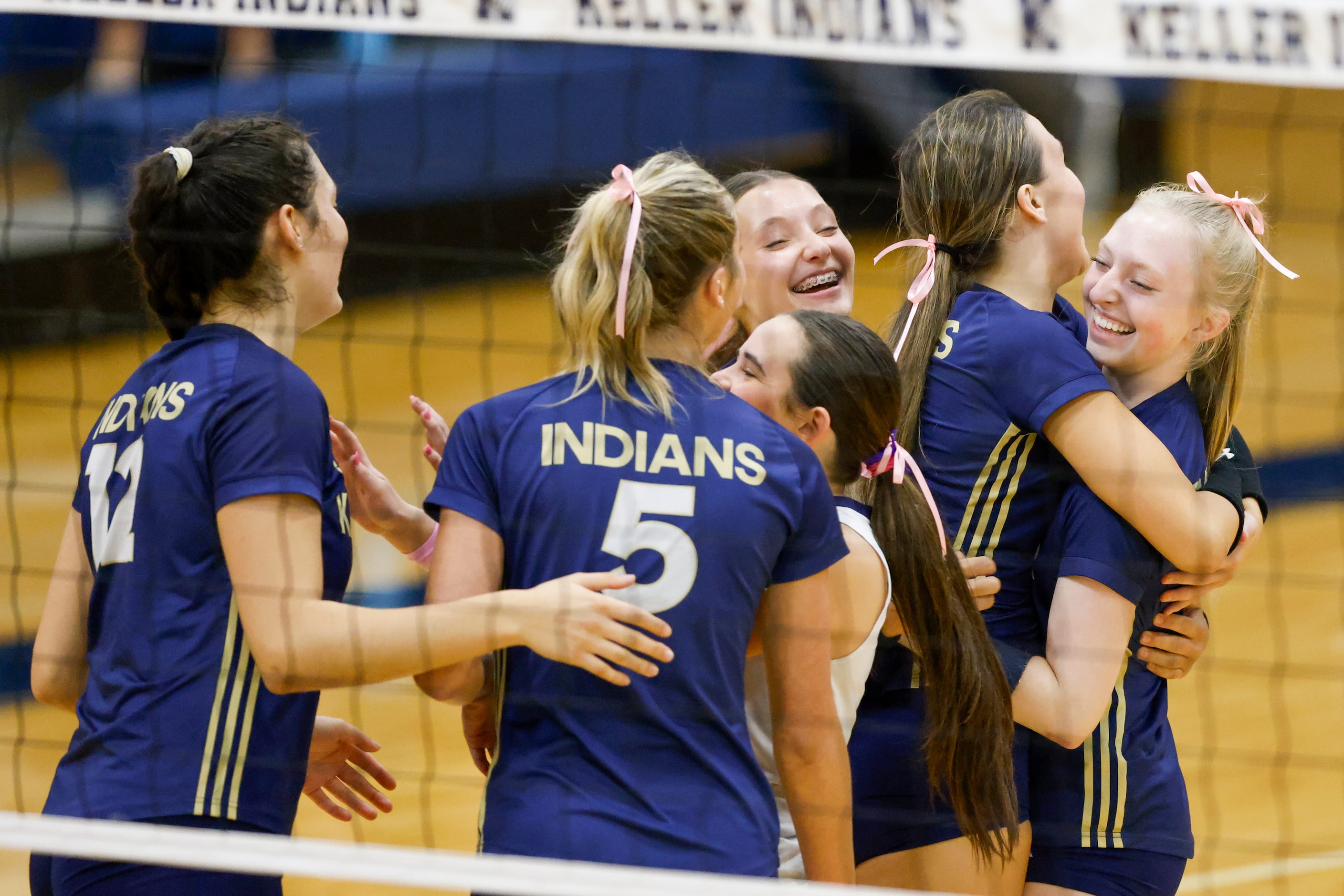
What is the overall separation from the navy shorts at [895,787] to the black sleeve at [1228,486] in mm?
521

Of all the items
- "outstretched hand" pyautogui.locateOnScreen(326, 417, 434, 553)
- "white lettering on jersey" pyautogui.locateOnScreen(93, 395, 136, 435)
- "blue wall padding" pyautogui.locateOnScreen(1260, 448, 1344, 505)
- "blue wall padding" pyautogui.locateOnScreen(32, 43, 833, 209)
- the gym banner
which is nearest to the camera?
"white lettering on jersey" pyautogui.locateOnScreen(93, 395, 136, 435)

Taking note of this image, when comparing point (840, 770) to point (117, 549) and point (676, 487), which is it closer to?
point (676, 487)

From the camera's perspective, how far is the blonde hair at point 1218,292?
2.27 metres

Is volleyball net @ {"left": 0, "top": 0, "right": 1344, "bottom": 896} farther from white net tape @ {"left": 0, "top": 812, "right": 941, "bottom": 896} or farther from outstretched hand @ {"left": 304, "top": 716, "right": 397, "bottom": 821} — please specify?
outstretched hand @ {"left": 304, "top": 716, "right": 397, "bottom": 821}

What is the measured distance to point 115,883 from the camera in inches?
74.0

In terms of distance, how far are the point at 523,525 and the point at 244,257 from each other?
1.88 feet

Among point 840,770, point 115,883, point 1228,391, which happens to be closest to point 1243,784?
point 1228,391

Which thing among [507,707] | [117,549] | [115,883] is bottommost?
[115,883]

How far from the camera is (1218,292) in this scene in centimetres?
227

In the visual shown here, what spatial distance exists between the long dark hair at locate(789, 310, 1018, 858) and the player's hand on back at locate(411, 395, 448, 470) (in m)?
0.60

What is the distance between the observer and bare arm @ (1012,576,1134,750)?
83.9 inches

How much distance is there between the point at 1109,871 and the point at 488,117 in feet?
18.1

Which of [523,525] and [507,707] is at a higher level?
[523,525]

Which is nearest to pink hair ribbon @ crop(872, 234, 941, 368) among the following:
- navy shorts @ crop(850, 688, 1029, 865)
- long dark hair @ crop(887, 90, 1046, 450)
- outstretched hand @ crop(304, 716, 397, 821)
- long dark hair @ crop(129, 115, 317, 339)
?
long dark hair @ crop(887, 90, 1046, 450)
